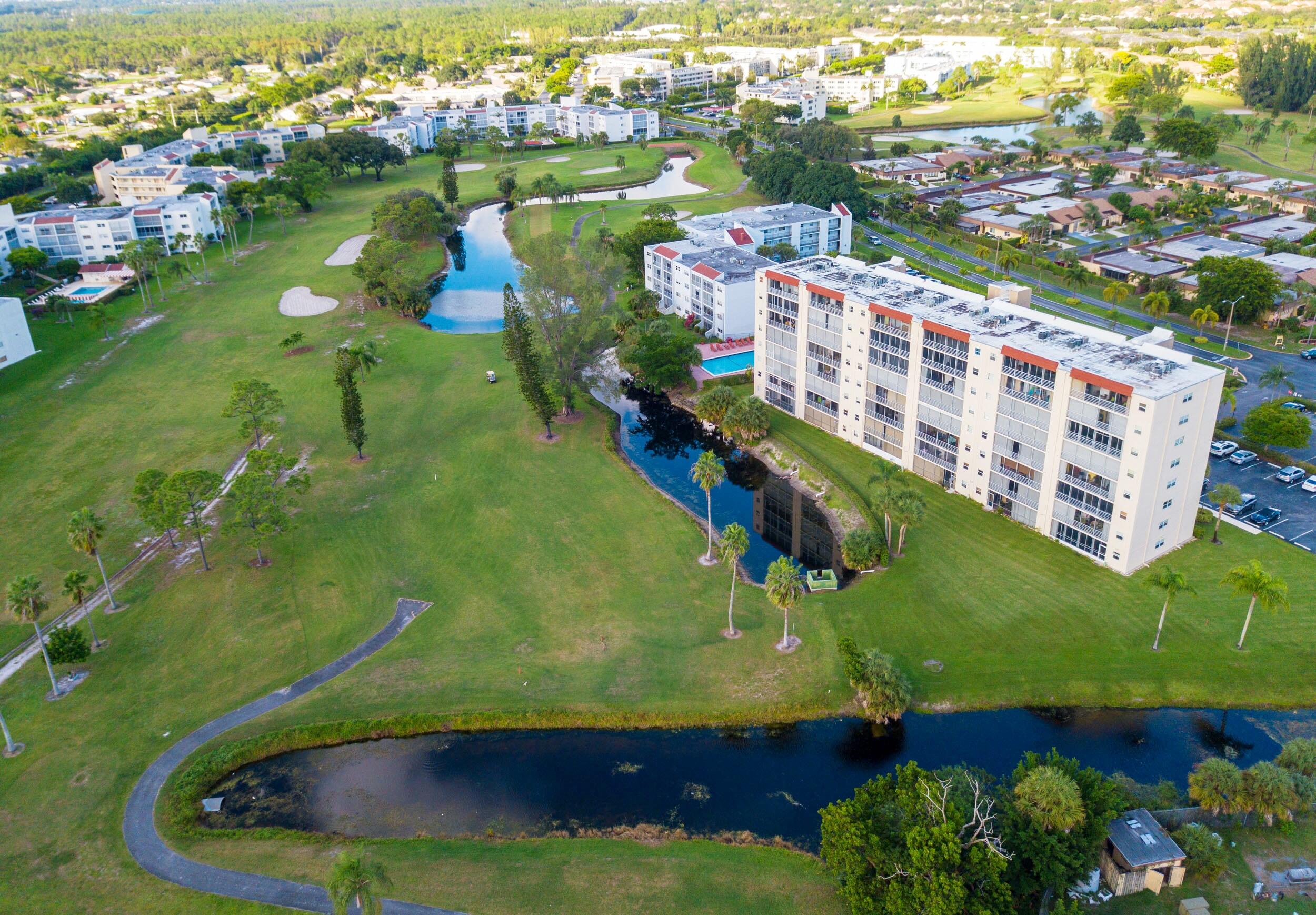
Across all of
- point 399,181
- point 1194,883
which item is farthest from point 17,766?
point 399,181

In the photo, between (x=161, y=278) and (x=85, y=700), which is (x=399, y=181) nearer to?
(x=161, y=278)

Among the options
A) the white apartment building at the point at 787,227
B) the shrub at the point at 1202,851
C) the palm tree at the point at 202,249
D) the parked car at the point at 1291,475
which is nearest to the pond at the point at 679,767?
the shrub at the point at 1202,851

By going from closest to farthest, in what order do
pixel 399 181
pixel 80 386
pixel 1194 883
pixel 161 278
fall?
pixel 1194 883 < pixel 80 386 < pixel 161 278 < pixel 399 181

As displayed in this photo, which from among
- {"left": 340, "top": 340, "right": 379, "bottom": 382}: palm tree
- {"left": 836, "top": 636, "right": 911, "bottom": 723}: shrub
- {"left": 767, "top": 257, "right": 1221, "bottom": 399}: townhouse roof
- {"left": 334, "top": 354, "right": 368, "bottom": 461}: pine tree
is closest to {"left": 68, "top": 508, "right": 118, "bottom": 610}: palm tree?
{"left": 334, "top": 354, "right": 368, "bottom": 461}: pine tree

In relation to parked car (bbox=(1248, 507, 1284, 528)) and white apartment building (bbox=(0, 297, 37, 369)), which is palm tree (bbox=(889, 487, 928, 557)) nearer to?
parked car (bbox=(1248, 507, 1284, 528))

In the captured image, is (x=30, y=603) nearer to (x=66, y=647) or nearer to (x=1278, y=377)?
(x=66, y=647)

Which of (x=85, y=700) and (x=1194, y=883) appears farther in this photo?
(x=85, y=700)

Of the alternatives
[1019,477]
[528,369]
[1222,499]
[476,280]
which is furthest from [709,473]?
[476,280]
